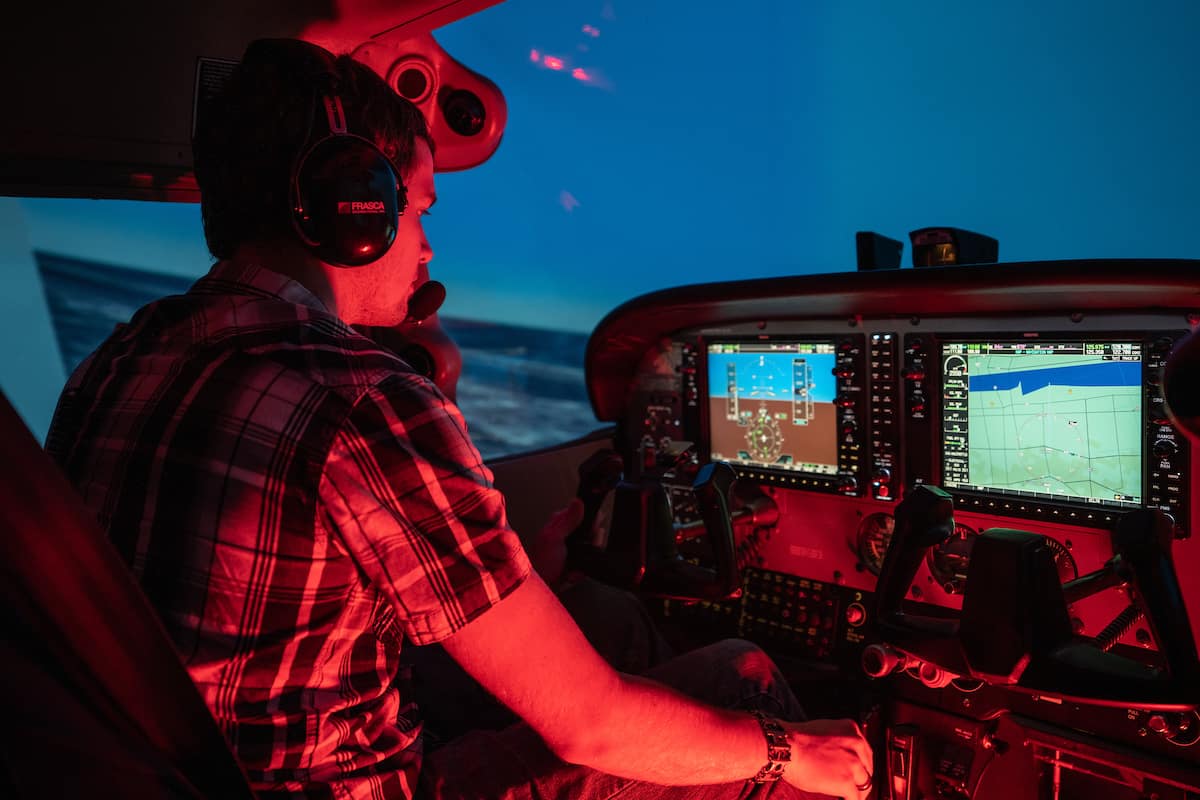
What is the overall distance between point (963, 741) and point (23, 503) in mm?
1573

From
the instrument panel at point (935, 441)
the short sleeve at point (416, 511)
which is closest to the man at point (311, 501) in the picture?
the short sleeve at point (416, 511)

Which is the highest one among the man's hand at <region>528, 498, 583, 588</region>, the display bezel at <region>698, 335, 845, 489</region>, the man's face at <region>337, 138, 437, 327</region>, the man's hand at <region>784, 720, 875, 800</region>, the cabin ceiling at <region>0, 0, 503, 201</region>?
the cabin ceiling at <region>0, 0, 503, 201</region>

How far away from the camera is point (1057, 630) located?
0.94m

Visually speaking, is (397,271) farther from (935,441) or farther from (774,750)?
(935,441)

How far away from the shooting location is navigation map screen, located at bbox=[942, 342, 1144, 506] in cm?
141

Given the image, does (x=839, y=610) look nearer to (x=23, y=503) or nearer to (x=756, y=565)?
(x=756, y=565)

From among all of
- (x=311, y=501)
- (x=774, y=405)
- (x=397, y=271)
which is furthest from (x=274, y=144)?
(x=774, y=405)

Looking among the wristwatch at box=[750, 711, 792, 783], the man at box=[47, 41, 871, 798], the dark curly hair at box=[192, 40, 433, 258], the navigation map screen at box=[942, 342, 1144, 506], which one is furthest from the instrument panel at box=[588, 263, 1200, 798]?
the dark curly hair at box=[192, 40, 433, 258]

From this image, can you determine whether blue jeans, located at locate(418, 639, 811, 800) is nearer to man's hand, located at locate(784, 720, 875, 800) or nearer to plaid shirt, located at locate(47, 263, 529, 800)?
man's hand, located at locate(784, 720, 875, 800)

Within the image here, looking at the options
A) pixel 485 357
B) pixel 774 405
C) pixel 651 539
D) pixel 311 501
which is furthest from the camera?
pixel 485 357

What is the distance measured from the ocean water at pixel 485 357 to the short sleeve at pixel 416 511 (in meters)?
0.44

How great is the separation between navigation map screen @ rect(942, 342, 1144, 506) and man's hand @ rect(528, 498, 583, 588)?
77 cm

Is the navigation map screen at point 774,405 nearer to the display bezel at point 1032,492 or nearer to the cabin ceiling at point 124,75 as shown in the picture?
the display bezel at point 1032,492

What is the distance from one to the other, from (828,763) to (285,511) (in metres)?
0.69
